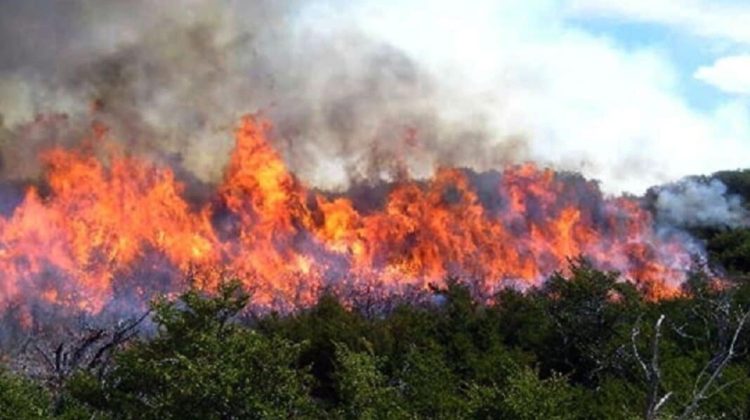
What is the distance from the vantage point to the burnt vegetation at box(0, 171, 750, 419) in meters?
31.2

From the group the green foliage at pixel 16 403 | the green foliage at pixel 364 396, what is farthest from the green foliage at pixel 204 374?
the green foliage at pixel 16 403

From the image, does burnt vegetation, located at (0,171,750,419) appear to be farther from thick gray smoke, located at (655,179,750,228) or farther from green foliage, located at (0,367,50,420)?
thick gray smoke, located at (655,179,750,228)

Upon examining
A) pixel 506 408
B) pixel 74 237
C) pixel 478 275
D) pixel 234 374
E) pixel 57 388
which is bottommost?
pixel 506 408

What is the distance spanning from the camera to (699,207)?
128 meters

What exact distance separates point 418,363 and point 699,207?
9609cm

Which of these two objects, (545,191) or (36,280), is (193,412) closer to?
(36,280)

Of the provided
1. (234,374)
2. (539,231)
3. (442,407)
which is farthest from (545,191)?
(234,374)

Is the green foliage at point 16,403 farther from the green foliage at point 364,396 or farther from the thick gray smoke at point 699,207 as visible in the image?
the thick gray smoke at point 699,207

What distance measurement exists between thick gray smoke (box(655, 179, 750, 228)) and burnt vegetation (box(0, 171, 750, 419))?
57.0 metres

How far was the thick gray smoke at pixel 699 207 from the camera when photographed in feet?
408

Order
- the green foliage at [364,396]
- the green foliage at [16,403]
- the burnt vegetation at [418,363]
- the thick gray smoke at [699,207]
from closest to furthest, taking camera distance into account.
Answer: the green foliage at [16,403], the burnt vegetation at [418,363], the green foliage at [364,396], the thick gray smoke at [699,207]

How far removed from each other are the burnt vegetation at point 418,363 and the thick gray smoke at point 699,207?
56966 mm

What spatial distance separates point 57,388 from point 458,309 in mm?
29147

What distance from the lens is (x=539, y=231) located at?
117812 millimetres
